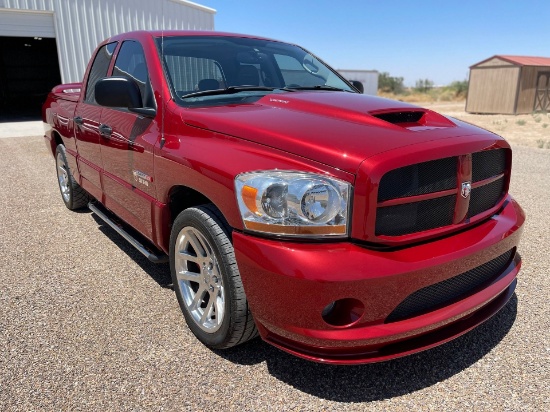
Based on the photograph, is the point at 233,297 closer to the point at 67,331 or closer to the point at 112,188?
the point at 67,331

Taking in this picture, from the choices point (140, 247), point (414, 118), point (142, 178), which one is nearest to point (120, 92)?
point (142, 178)

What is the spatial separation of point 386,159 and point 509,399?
1.36 meters

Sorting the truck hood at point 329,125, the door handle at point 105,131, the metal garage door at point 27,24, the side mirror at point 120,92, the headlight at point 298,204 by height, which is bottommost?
the headlight at point 298,204

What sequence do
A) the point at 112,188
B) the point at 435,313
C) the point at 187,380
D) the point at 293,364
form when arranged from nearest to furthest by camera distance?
the point at 435,313 → the point at 187,380 → the point at 293,364 → the point at 112,188

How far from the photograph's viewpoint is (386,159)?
6.13 feet

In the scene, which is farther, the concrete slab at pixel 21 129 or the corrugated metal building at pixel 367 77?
the corrugated metal building at pixel 367 77

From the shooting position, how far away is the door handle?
11.1 feet

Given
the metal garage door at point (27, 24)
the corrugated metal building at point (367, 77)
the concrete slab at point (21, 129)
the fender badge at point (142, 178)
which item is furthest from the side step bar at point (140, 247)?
the corrugated metal building at point (367, 77)

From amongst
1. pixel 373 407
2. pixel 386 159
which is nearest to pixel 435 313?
pixel 373 407

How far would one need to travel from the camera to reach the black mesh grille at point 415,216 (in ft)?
6.39

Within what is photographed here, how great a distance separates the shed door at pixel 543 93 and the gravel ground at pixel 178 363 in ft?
80.7

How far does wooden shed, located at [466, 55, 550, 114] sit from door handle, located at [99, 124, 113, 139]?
81.2ft

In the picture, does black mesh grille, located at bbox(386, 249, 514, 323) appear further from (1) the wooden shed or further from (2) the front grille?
(1) the wooden shed

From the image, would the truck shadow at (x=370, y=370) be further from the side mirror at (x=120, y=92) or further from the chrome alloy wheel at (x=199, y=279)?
the side mirror at (x=120, y=92)
